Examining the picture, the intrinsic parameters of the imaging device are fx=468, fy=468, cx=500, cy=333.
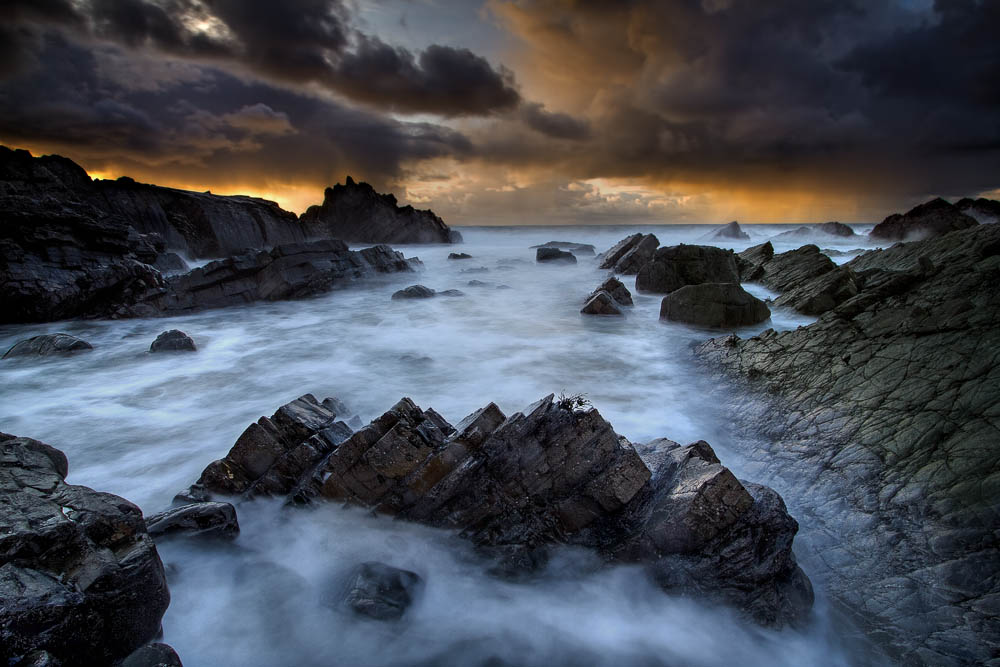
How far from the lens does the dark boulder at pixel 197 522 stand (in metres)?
Result: 4.37

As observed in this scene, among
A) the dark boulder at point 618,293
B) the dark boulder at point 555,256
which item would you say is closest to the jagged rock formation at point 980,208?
the dark boulder at point 555,256

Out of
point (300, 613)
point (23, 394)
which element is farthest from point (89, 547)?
point (23, 394)

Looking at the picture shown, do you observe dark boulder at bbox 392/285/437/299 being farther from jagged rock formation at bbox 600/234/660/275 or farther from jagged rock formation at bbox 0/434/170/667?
jagged rock formation at bbox 0/434/170/667

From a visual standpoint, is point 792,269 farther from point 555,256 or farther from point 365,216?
point 365,216

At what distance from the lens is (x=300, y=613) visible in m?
3.89

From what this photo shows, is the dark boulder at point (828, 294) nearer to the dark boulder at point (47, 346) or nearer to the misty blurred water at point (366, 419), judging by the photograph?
the misty blurred water at point (366, 419)

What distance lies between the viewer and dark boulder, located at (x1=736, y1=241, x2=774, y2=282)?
18.2m

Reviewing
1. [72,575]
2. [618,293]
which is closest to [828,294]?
[618,293]

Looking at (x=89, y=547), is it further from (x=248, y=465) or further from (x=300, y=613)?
(x=248, y=465)

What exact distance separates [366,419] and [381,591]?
3.82 metres

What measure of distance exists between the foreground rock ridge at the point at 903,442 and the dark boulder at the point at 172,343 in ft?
39.7

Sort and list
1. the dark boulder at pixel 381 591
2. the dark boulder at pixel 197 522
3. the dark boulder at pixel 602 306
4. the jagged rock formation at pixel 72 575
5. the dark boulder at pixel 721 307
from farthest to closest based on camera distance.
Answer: the dark boulder at pixel 602 306, the dark boulder at pixel 721 307, the dark boulder at pixel 197 522, the dark boulder at pixel 381 591, the jagged rock formation at pixel 72 575

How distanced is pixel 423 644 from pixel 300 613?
109 centimetres

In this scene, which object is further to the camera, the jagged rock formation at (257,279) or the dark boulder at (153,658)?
the jagged rock formation at (257,279)
